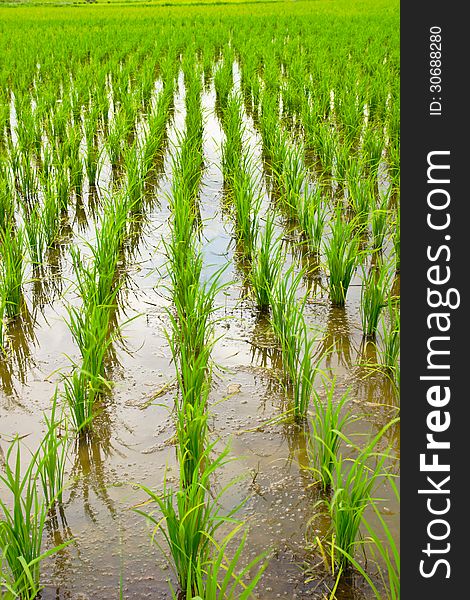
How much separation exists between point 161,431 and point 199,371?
0.99ft

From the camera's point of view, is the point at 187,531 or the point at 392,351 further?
the point at 392,351

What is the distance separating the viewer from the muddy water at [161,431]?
6.59 feet

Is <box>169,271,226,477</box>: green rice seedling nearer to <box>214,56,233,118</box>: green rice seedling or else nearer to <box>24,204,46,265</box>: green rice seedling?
<box>24,204,46,265</box>: green rice seedling

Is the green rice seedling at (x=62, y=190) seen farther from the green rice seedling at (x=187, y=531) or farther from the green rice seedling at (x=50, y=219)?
the green rice seedling at (x=187, y=531)

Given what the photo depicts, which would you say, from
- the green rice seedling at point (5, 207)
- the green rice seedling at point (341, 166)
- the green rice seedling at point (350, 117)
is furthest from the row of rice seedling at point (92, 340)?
the green rice seedling at point (350, 117)

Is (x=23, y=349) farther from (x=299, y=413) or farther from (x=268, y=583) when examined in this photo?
(x=268, y=583)

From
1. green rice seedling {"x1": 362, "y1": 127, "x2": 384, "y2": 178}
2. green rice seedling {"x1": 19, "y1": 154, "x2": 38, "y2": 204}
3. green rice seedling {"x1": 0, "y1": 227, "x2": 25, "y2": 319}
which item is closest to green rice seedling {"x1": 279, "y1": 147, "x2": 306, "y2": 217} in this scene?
green rice seedling {"x1": 362, "y1": 127, "x2": 384, "y2": 178}

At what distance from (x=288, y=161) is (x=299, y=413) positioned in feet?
8.62

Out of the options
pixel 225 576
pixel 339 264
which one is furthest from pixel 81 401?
pixel 339 264

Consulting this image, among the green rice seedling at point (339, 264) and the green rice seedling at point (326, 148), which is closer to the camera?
the green rice seedling at point (339, 264)

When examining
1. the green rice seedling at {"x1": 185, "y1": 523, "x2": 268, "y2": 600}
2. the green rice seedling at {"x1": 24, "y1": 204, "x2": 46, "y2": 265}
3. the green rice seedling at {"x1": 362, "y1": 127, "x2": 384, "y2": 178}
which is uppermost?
the green rice seedling at {"x1": 362, "y1": 127, "x2": 384, "y2": 178}

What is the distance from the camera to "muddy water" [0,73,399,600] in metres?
2.01

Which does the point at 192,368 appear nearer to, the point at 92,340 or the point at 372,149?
Result: the point at 92,340

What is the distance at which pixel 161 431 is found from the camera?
266cm
